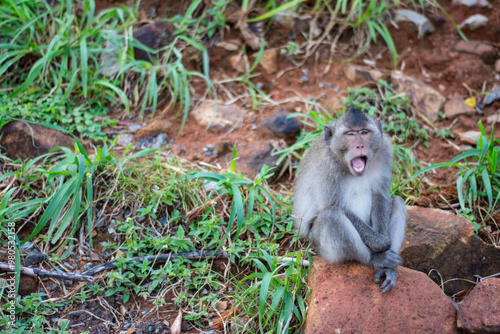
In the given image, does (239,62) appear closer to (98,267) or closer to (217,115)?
(217,115)

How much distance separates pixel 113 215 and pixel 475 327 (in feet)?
10.7

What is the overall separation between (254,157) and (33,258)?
245 cm

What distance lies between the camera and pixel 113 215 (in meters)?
4.81

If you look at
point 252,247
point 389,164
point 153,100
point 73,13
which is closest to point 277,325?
point 252,247

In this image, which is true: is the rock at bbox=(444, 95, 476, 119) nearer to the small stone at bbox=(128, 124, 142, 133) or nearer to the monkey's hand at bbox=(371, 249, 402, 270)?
the monkey's hand at bbox=(371, 249, 402, 270)

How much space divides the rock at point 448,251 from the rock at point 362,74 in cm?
245

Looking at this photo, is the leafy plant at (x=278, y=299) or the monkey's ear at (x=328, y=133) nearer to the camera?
the leafy plant at (x=278, y=299)

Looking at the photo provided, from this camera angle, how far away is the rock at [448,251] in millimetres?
4316

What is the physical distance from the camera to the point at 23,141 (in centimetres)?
523

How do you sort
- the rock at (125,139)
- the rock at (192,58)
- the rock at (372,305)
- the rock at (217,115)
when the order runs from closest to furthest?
the rock at (372,305)
the rock at (125,139)
the rock at (217,115)
the rock at (192,58)

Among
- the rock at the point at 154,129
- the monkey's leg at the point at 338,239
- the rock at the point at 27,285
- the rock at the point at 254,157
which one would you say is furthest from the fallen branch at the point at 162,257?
the rock at the point at 154,129

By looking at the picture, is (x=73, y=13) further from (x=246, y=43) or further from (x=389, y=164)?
(x=389, y=164)

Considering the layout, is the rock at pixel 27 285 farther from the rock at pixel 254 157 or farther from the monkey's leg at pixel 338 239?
the monkey's leg at pixel 338 239

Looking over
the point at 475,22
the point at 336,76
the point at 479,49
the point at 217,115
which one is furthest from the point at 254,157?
the point at 475,22
